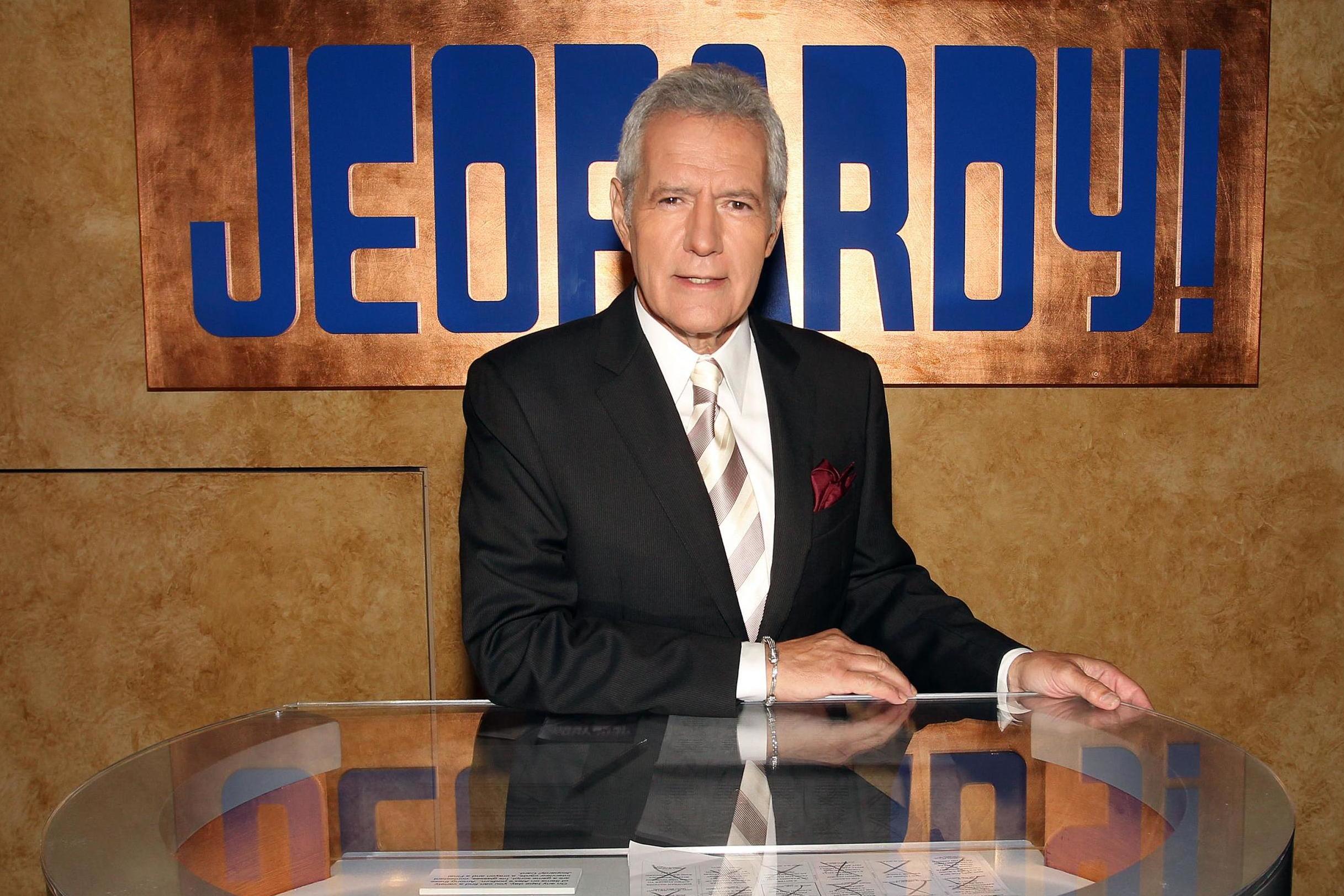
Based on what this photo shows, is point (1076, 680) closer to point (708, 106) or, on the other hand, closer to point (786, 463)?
point (786, 463)

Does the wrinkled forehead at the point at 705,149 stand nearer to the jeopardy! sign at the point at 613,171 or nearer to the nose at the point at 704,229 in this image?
the nose at the point at 704,229

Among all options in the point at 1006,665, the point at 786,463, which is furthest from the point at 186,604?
the point at 1006,665

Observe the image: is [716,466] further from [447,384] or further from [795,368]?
[447,384]

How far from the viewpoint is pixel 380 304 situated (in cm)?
297

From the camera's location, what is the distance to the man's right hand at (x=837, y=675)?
4.66 feet

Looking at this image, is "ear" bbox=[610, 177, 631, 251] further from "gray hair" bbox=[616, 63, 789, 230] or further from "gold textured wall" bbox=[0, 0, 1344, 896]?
"gold textured wall" bbox=[0, 0, 1344, 896]

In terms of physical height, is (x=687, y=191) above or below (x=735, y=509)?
above

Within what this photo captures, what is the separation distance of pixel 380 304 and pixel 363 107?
0.55 metres

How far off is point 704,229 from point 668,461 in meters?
0.38

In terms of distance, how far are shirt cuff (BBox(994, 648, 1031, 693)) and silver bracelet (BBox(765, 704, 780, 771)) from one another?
379 mm

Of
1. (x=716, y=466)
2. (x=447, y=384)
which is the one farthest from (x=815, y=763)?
(x=447, y=384)

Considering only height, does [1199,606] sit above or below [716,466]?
below

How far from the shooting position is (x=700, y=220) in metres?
1.70

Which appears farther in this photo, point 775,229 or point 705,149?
point 775,229
